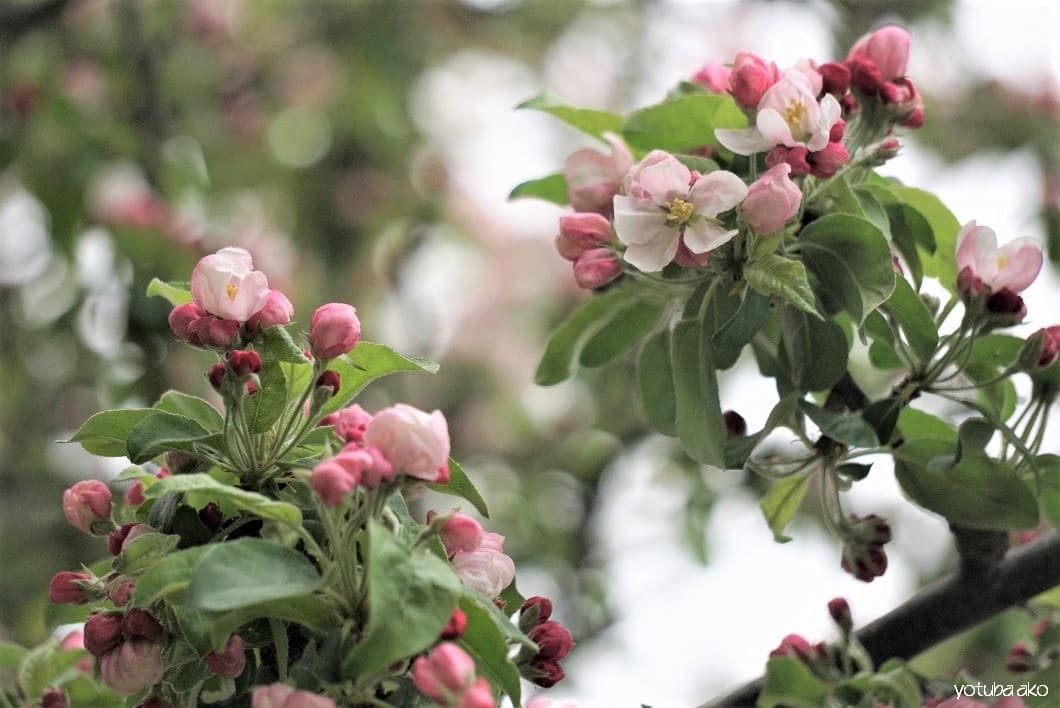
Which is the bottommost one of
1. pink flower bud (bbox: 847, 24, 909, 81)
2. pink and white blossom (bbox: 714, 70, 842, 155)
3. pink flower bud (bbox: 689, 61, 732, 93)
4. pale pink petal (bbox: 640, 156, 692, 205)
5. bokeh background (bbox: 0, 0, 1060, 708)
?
bokeh background (bbox: 0, 0, 1060, 708)

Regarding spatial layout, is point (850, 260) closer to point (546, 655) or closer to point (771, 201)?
point (771, 201)

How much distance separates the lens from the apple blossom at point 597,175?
0.92 meters

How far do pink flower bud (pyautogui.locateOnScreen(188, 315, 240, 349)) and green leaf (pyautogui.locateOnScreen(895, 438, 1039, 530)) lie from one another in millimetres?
446

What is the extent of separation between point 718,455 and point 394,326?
5.76 feet

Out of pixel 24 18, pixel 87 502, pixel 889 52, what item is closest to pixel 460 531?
pixel 87 502

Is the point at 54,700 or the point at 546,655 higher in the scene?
the point at 546,655

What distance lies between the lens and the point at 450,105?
3.24m

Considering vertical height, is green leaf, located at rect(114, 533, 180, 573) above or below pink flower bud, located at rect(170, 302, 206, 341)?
below

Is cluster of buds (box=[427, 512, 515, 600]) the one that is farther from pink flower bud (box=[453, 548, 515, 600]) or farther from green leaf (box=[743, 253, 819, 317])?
green leaf (box=[743, 253, 819, 317])

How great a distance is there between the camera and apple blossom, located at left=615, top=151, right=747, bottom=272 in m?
0.78

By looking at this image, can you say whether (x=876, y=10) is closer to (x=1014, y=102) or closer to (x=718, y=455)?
(x=1014, y=102)

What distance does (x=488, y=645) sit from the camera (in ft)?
2.14

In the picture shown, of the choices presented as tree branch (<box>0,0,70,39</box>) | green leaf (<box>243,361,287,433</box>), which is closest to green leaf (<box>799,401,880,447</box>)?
green leaf (<box>243,361,287,433</box>)

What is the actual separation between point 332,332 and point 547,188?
317 mm
